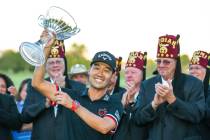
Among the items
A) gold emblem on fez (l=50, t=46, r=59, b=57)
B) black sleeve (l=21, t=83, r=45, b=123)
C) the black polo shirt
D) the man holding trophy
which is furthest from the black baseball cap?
gold emblem on fez (l=50, t=46, r=59, b=57)

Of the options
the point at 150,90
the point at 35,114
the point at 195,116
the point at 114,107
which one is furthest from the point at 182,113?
the point at 35,114

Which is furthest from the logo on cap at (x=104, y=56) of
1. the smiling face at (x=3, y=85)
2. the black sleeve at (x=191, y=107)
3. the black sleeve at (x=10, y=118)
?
the smiling face at (x=3, y=85)

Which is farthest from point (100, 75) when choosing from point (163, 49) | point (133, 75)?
point (133, 75)

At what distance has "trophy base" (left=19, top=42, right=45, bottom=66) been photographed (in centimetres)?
518

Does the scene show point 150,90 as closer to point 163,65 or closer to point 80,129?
point 163,65

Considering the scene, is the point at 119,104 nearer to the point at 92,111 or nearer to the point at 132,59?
the point at 92,111

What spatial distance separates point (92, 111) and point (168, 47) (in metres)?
1.93

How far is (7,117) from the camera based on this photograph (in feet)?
23.8

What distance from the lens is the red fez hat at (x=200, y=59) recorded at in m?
9.01

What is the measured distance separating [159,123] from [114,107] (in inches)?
58.6

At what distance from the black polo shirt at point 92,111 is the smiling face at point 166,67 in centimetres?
143

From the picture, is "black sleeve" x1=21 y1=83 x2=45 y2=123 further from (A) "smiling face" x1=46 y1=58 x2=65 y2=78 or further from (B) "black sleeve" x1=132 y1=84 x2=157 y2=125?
(B) "black sleeve" x1=132 y1=84 x2=157 y2=125

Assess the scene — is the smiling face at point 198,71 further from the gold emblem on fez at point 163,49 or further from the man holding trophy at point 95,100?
the man holding trophy at point 95,100

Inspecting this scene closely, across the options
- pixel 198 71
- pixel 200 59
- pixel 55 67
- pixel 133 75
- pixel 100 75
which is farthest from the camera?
pixel 200 59
